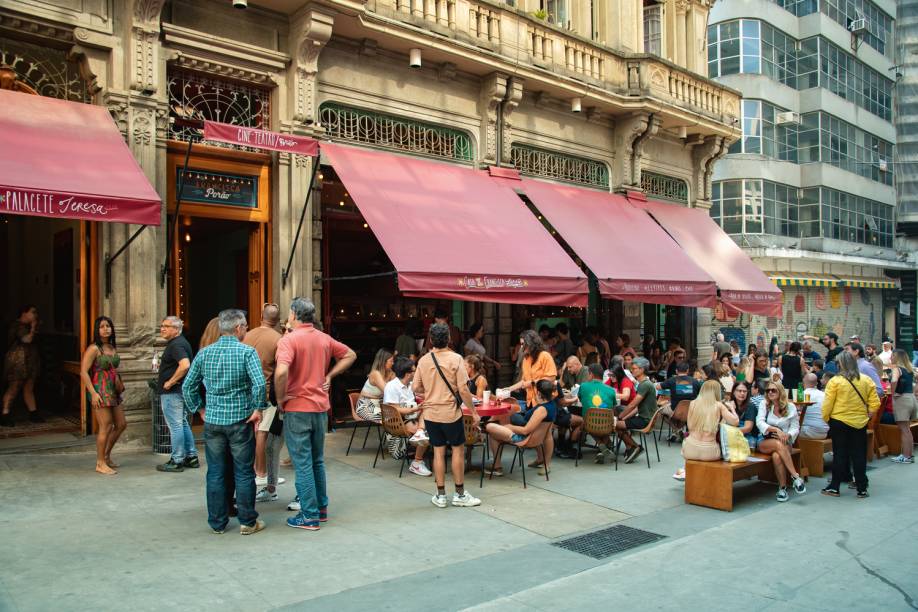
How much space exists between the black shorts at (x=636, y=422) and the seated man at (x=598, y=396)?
0.38 meters

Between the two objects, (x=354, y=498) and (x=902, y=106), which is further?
(x=902, y=106)

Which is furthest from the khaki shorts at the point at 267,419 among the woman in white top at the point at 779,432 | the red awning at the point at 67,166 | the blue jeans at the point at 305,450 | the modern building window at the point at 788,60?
the modern building window at the point at 788,60

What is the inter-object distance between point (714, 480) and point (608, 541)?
1.76 m

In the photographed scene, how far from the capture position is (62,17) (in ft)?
26.8

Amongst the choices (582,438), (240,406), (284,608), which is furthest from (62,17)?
(582,438)

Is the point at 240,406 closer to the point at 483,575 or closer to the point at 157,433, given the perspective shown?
the point at 483,575

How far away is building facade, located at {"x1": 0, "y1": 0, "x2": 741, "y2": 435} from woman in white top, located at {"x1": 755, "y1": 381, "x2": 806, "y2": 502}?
5737 mm

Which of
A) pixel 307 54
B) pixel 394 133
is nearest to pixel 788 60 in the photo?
pixel 394 133

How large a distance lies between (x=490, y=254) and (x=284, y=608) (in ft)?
21.9

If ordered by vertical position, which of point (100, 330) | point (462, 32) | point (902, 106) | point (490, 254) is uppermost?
point (902, 106)

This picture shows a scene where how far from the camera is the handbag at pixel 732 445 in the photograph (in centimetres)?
722

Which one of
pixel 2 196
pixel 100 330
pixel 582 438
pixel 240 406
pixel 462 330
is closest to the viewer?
pixel 240 406

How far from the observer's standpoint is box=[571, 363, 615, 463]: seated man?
896cm

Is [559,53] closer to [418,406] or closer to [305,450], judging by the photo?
[418,406]
